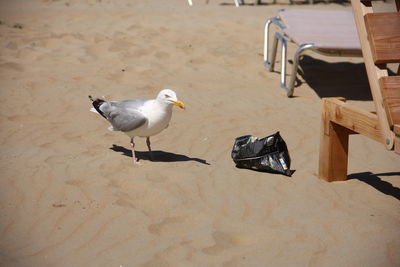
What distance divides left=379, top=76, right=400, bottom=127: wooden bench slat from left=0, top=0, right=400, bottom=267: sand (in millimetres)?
733

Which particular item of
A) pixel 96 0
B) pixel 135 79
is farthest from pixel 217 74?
pixel 96 0

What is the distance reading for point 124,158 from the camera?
4926 millimetres

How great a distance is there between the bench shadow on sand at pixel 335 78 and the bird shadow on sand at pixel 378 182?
8.84 ft

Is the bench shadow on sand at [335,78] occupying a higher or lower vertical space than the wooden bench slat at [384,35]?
lower

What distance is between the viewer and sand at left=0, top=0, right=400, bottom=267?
3375mm

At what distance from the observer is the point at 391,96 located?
11.9 ft

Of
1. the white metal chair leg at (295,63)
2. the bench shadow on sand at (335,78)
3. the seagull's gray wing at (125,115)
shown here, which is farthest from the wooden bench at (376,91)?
the bench shadow on sand at (335,78)

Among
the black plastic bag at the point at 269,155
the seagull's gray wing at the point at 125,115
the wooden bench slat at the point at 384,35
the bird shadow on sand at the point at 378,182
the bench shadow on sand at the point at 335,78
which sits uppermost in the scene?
the wooden bench slat at the point at 384,35

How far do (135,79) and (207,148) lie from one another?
2476 mm

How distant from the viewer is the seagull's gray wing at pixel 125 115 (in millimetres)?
4695

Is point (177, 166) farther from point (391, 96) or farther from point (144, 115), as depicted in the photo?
point (391, 96)

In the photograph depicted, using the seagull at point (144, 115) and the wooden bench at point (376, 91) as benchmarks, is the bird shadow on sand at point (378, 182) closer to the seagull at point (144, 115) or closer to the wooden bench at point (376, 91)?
the wooden bench at point (376, 91)

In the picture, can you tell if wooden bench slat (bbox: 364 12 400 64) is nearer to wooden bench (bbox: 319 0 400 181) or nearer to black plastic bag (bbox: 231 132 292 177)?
wooden bench (bbox: 319 0 400 181)

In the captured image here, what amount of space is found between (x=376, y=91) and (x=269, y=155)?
114cm
